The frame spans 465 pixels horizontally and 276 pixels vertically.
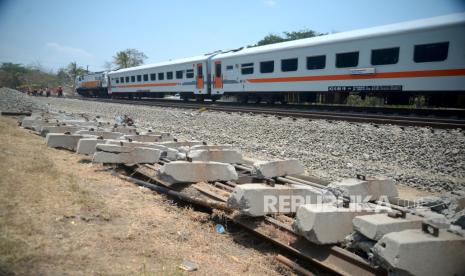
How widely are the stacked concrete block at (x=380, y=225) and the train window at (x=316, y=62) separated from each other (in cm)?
1267

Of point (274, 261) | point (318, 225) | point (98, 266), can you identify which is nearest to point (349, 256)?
point (318, 225)

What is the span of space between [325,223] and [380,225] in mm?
455

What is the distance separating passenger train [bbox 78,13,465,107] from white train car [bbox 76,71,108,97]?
907 inches

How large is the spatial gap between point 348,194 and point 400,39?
403 inches

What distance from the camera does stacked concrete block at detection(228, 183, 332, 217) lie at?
3611mm

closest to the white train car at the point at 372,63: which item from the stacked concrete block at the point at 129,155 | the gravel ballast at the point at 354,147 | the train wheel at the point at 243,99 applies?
the train wheel at the point at 243,99

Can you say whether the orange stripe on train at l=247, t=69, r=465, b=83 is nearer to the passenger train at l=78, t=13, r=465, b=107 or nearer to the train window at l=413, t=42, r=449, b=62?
the passenger train at l=78, t=13, r=465, b=107

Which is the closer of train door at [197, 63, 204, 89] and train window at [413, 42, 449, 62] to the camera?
train window at [413, 42, 449, 62]

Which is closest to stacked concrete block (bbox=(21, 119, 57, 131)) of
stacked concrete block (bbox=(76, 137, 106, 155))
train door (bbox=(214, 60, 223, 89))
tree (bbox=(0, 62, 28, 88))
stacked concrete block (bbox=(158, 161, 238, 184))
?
stacked concrete block (bbox=(76, 137, 106, 155))

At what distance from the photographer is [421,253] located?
2.42 meters

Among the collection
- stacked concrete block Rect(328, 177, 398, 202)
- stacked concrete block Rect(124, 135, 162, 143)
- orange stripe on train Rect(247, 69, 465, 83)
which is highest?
orange stripe on train Rect(247, 69, 465, 83)

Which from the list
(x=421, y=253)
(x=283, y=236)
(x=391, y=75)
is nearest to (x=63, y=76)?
(x=391, y=75)

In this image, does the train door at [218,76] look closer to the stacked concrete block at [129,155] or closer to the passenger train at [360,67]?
the passenger train at [360,67]

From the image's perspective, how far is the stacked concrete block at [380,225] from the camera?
109 inches
